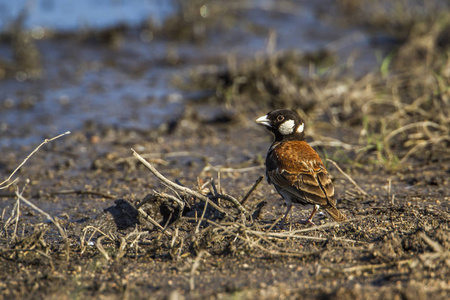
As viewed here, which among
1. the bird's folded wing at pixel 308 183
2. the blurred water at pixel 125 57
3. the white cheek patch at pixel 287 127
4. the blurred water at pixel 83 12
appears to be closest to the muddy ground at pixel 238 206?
the bird's folded wing at pixel 308 183

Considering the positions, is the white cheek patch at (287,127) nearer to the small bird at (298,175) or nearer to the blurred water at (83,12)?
the small bird at (298,175)

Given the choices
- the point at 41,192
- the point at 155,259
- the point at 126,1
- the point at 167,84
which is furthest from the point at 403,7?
the point at 155,259

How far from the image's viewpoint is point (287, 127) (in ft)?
17.7

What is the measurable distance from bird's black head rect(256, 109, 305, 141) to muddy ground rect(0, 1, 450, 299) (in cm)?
57

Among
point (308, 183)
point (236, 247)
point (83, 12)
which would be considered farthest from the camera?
point (83, 12)

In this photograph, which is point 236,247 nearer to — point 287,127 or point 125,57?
point 287,127

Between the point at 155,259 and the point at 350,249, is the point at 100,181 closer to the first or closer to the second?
the point at 155,259

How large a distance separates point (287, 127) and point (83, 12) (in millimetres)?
8676

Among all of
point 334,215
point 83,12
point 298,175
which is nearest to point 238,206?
point 298,175

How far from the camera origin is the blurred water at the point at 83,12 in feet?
38.4

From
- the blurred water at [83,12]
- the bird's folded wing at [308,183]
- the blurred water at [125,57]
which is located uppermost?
the blurred water at [83,12]

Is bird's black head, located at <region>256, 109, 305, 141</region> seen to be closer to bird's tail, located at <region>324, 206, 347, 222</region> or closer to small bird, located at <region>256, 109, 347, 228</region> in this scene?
small bird, located at <region>256, 109, 347, 228</region>

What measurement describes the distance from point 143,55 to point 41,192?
546 centimetres

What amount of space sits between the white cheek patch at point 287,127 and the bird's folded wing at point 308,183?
0.67 metres
